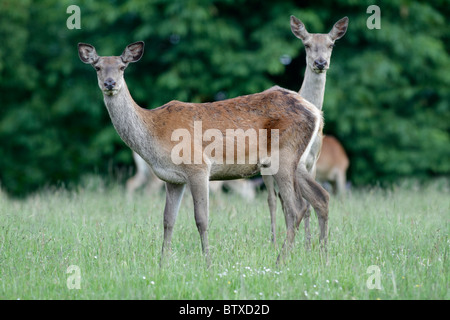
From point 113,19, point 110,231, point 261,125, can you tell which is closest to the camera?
point 261,125

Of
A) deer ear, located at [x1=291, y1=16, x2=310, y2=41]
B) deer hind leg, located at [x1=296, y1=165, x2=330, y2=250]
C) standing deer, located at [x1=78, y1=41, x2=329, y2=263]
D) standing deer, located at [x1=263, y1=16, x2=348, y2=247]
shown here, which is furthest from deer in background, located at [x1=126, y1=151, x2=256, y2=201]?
standing deer, located at [x1=78, y1=41, x2=329, y2=263]

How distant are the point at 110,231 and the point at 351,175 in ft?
28.7

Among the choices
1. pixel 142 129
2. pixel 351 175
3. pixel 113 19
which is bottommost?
Result: pixel 351 175

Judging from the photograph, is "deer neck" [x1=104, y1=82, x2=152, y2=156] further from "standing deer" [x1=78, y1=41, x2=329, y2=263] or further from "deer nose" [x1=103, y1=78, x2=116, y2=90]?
"deer nose" [x1=103, y1=78, x2=116, y2=90]


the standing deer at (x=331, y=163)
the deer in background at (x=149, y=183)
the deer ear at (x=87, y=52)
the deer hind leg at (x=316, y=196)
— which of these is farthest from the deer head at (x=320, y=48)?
the deer in background at (x=149, y=183)

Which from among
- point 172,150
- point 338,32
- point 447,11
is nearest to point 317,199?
point 172,150

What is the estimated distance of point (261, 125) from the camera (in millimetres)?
6082

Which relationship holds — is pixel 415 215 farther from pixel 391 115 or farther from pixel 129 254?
pixel 391 115

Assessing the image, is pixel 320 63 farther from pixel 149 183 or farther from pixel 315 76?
pixel 149 183

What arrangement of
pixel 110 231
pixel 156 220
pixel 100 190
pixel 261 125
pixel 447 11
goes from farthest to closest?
1. pixel 447 11
2. pixel 100 190
3. pixel 156 220
4. pixel 110 231
5. pixel 261 125

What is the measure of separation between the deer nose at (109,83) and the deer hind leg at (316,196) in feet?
6.03

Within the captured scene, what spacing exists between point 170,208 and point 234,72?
24.3 feet

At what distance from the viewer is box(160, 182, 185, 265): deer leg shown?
5.95 m

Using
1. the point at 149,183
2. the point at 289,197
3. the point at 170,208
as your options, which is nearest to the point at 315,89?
the point at 289,197
